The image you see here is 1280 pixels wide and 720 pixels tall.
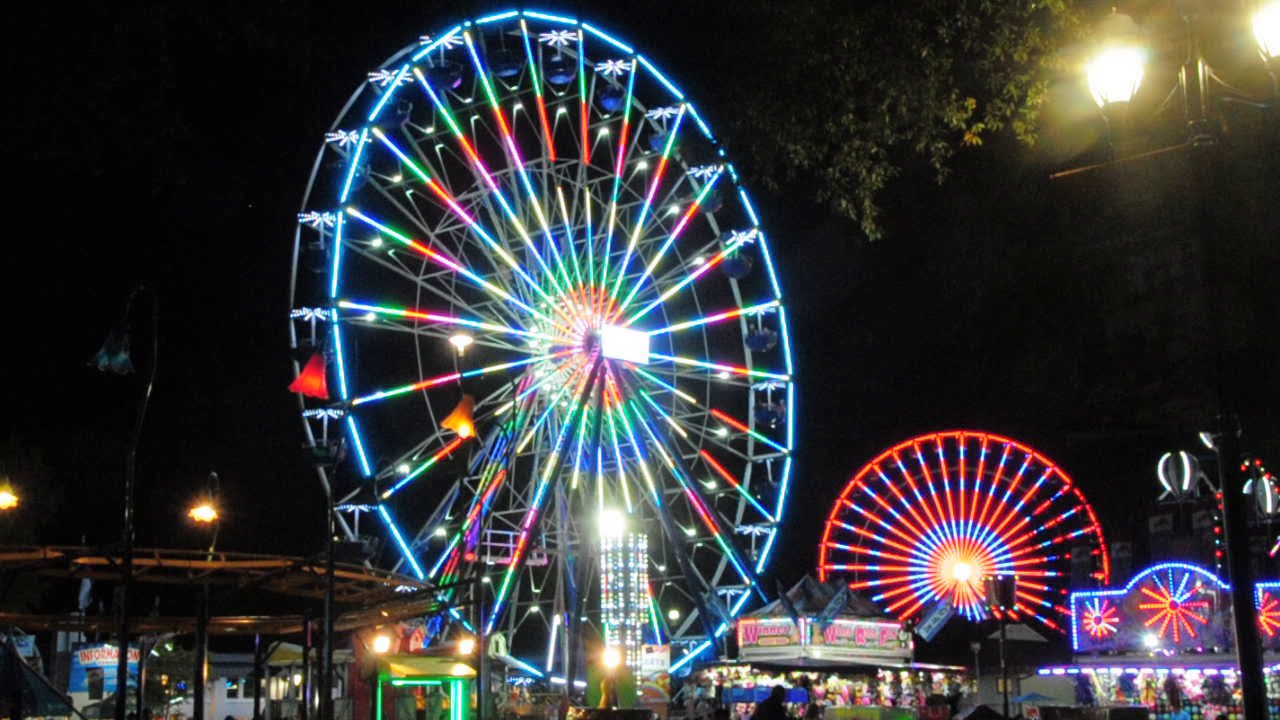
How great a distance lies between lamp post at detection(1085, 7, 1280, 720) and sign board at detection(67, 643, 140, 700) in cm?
3444

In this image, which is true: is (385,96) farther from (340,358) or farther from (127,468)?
(127,468)

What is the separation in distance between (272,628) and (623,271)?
423 inches

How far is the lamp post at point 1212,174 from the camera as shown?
283 inches

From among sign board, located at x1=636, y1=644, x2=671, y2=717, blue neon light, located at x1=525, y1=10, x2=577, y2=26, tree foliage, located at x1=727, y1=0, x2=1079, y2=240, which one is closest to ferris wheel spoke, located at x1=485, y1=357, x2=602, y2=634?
sign board, located at x1=636, y1=644, x2=671, y2=717

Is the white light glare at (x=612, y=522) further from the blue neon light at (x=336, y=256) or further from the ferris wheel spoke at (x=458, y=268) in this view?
the blue neon light at (x=336, y=256)

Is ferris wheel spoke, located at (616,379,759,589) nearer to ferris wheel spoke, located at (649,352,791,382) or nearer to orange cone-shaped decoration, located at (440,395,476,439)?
ferris wheel spoke, located at (649,352,791,382)

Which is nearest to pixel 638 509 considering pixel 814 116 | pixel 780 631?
pixel 780 631

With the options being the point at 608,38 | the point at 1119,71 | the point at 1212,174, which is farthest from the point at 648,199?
the point at 1212,174

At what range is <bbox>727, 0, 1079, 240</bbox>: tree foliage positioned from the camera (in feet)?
38.7

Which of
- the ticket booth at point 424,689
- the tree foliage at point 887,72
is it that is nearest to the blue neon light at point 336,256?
the ticket booth at point 424,689

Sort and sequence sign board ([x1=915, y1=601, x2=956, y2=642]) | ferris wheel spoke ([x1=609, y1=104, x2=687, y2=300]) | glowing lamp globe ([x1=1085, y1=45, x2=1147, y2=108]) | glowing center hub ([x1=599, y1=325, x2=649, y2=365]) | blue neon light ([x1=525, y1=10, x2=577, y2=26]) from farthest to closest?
sign board ([x1=915, y1=601, x2=956, y2=642]) < ferris wheel spoke ([x1=609, y1=104, x2=687, y2=300]) < blue neon light ([x1=525, y1=10, x2=577, y2=26]) < glowing center hub ([x1=599, y1=325, x2=649, y2=365]) < glowing lamp globe ([x1=1085, y1=45, x2=1147, y2=108])

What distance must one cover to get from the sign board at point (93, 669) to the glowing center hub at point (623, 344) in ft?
61.7

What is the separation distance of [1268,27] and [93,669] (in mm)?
37056

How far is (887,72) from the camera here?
1206 cm
